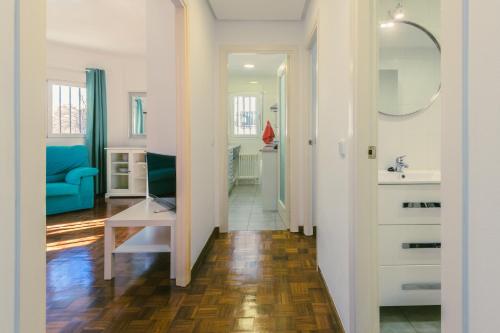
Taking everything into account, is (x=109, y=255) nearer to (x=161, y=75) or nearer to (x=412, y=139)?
(x=161, y=75)

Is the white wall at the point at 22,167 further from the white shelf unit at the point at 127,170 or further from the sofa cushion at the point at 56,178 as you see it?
the white shelf unit at the point at 127,170

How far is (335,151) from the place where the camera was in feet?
7.34

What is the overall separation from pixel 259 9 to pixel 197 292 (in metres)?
2.84

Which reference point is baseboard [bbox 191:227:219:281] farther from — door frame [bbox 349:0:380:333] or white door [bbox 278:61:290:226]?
door frame [bbox 349:0:380:333]

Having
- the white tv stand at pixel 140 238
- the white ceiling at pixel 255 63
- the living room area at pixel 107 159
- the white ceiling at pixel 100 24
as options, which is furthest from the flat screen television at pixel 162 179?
the white ceiling at pixel 255 63

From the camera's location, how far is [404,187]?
2.11 meters

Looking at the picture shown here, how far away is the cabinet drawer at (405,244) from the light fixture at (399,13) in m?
1.42

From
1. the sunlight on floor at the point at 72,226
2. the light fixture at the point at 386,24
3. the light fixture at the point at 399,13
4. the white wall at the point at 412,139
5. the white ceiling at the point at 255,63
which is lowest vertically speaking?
the sunlight on floor at the point at 72,226

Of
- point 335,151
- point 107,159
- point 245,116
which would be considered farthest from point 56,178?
point 335,151

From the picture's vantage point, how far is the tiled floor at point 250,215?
15.1ft

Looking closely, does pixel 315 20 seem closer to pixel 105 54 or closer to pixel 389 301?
pixel 389 301

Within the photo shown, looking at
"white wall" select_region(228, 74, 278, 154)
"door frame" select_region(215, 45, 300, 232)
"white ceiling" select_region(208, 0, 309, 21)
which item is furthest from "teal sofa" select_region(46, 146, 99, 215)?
"white wall" select_region(228, 74, 278, 154)

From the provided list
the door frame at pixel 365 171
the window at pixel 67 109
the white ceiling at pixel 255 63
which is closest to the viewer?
the door frame at pixel 365 171

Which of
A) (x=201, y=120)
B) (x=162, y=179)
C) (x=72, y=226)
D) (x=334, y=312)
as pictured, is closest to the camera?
(x=334, y=312)
